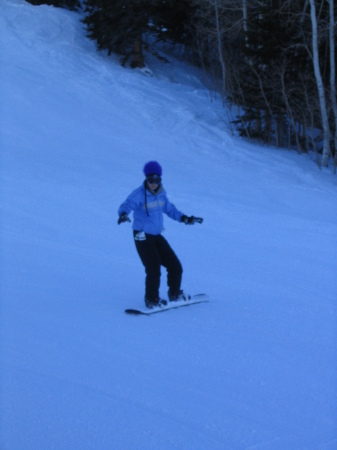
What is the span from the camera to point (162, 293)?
6340mm

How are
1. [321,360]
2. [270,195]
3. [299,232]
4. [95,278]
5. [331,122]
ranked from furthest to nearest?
[331,122]
[270,195]
[299,232]
[95,278]
[321,360]

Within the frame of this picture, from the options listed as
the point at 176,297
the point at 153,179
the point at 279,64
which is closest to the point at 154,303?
the point at 176,297

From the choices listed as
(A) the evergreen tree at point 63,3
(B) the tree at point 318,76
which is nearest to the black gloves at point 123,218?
(B) the tree at point 318,76

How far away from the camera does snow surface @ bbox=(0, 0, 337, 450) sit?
3.24 meters

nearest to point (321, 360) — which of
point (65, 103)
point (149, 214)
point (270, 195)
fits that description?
point (149, 214)

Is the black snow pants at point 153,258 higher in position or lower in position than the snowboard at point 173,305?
higher

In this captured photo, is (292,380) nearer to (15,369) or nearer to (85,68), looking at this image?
(15,369)

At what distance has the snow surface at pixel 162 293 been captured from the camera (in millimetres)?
3238

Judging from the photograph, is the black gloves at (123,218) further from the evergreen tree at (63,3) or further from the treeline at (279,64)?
the evergreen tree at (63,3)

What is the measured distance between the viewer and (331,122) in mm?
17422

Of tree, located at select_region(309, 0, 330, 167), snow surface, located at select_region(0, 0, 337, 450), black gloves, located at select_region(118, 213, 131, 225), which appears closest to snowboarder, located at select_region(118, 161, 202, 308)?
black gloves, located at select_region(118, 213, 131, 225)

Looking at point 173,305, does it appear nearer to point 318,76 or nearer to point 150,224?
point 150,224

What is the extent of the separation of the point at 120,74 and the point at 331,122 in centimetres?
874

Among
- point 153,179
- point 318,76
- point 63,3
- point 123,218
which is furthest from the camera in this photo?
point 63,3
